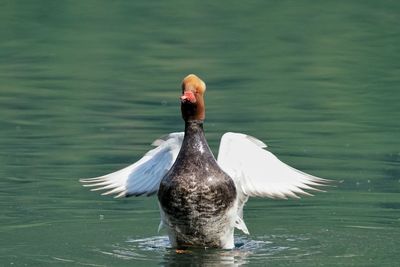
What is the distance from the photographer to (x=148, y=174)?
12.1 meters

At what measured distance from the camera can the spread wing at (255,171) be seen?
38.7 feet

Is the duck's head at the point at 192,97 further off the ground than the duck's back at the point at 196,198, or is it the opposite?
A: the duck's head at the point at 192,97

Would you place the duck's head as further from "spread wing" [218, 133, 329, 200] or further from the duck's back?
"spread wing" [218, 133, 329, 200]

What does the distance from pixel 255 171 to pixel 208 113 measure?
7665 mm

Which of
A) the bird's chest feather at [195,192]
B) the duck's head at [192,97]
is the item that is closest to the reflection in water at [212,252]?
the bird's chest feather at [195,192]

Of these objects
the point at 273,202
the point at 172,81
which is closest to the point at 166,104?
the point at 172,81

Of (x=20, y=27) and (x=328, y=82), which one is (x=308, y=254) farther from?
(x=20, y=27)

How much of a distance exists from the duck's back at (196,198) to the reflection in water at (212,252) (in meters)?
0.14

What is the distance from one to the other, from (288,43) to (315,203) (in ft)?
58.5

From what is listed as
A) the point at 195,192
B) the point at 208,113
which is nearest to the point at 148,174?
the point at 195,192

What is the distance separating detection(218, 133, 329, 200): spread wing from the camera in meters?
11.8

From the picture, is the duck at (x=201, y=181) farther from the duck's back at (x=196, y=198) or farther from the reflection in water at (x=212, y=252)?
the reflection in water at (x=212, y=252)

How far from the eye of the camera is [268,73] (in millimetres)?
25203

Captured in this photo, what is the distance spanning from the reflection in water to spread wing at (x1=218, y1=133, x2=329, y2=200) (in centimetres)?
40
